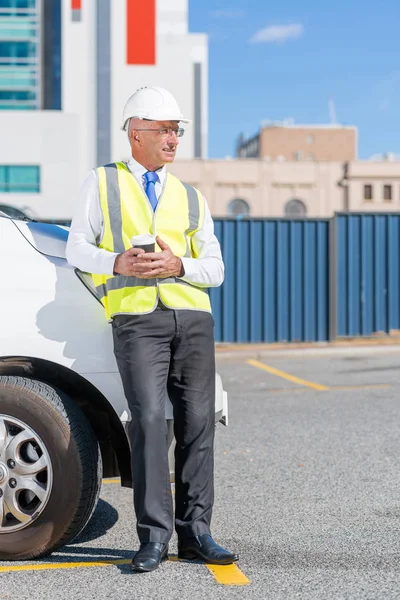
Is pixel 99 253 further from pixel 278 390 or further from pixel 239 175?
pixel 239 175

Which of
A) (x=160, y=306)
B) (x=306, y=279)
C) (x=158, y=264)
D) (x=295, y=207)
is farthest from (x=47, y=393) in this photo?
(x=295, y=207)

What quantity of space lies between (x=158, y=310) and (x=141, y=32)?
2464 inches

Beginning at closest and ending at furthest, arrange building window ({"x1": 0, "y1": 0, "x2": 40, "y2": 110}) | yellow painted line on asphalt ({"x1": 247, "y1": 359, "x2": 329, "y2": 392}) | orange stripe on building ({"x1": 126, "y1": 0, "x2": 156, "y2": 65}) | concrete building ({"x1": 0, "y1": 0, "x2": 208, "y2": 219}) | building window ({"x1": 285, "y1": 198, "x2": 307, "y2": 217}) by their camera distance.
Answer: yellow painted line on asphalt ({"x1": 247, "y1": 359, "x2": 329, "y2": 392}) → concrete building ({"x1": 0, "y1": 0, "x2": 208, "y2": 219}) → building window ({"x1": 0, "y1": 0, "x2": 40, "y2": 110}) → orange stripe on building ({"x1": 126, "y1": 0, "x2": 156, "y2": 65}) → building window ({"x1": 285, "y1": 198, "x2": 307, "y2": 217})

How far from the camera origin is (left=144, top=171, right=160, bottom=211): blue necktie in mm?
3568

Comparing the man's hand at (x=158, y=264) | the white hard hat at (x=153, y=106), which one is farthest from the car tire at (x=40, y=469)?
the white hard hat at (x=153, y=106)

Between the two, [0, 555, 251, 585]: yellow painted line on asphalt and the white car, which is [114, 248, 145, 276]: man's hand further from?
[0, 555, 251, 585]: yellow painted line on asphalt

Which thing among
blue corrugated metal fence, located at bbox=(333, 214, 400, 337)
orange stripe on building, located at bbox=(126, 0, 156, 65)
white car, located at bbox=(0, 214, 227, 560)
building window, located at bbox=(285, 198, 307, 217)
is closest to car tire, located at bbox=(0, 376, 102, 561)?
white car, located at bbox=(0, 214, 227, 560)

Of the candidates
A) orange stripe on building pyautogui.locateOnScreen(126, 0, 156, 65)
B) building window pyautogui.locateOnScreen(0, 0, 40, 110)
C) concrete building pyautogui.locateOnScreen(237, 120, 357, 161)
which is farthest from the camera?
concrete building pyautogui.locateOnScreen(237, 120, 357, 161)

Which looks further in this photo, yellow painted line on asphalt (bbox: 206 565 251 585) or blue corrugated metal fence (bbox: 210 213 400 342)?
blue corrugated metal fence (bbox: 210 213 400 342)

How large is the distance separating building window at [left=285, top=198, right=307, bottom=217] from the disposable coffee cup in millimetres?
79637

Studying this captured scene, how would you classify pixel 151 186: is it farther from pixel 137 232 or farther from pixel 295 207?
pixel 295 207

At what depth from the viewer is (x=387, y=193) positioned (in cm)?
8481

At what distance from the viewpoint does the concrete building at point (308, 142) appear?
109438 millimetres

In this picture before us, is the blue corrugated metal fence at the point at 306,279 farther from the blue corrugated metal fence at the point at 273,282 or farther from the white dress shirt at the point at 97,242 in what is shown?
the white dress shirt at the point at 97,242
